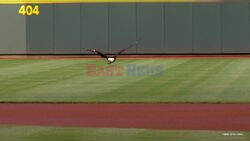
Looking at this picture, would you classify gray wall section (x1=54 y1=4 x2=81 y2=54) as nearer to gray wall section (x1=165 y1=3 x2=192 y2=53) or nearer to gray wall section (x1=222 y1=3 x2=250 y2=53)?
gray wall section (x1=165 y1=3 x2=192 y2=53)

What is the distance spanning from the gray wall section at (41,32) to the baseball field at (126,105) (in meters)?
12.1

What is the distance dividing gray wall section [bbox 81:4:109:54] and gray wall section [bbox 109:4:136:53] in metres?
0.35

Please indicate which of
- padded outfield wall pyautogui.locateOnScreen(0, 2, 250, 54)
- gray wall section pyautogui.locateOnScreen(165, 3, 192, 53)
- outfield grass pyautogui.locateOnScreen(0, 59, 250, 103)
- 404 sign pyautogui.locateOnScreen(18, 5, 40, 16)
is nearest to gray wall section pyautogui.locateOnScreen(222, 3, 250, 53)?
padded outfield wall pyautogui.locateOnScreen(0, 2, 250, 54)

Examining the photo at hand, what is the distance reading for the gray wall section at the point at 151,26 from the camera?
3959cm

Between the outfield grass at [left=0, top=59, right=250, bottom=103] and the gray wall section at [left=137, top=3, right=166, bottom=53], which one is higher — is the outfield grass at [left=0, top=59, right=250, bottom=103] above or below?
below

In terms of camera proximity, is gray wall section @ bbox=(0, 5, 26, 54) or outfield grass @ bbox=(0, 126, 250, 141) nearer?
outfield grass @ bbox=(0, 126, 250, 141)

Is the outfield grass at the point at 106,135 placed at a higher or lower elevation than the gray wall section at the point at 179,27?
lower

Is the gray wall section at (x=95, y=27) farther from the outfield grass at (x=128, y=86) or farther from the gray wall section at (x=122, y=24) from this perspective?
the outfield grass at (x=128, y=86)

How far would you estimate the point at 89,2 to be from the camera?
3994 centimetres

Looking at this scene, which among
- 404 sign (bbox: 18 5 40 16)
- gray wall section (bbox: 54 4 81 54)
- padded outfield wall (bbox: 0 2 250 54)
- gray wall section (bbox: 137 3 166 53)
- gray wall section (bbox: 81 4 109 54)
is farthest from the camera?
404 sign (bbox: 18 5 40 16)

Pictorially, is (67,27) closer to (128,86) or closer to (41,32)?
(41,32)

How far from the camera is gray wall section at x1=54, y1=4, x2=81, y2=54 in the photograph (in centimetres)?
4006

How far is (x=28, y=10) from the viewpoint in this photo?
40.4 meters

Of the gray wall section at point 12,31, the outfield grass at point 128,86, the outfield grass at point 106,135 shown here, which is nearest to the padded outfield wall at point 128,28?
the gray wall section at point 12,31
